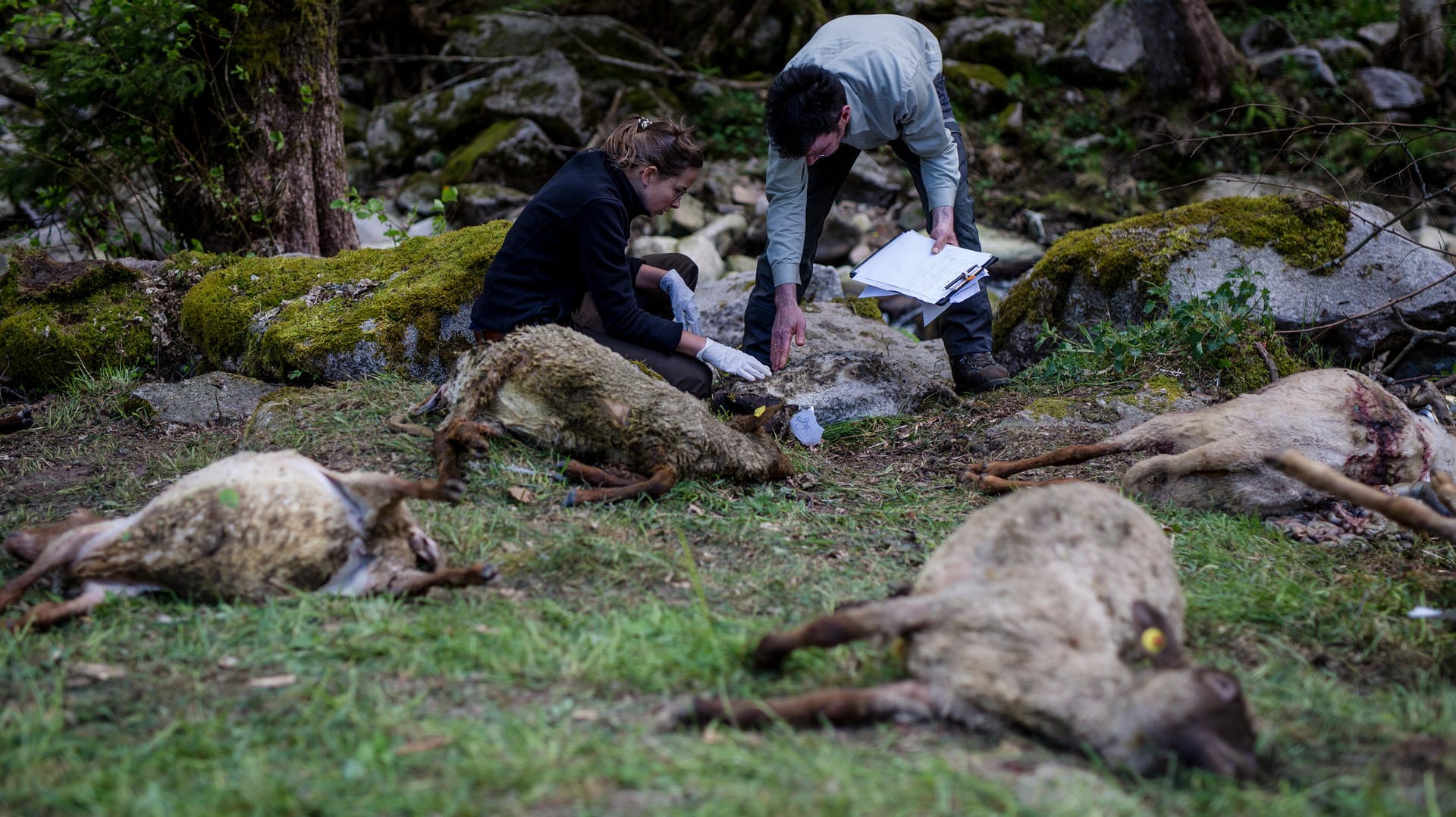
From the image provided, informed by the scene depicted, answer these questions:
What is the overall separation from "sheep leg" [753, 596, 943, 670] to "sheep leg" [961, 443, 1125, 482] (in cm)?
203

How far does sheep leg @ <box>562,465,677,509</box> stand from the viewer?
378cm

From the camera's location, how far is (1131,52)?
12383 millimetres

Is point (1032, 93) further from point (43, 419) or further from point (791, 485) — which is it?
point (43, 419)

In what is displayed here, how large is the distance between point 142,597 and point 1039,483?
128 inches

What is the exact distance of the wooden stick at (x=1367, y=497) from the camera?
2639mm

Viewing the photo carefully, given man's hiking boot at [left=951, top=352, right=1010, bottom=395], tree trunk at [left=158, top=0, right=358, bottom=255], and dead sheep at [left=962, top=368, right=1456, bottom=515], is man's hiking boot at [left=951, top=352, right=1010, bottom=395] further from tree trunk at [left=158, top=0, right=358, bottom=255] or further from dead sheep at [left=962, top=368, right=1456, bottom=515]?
tree trunk at [left=158, top=0, right=358, bottom=255]

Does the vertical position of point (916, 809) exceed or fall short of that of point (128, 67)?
it falls short

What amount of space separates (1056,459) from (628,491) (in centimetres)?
184

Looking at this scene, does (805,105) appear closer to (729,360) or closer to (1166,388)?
(729,360)

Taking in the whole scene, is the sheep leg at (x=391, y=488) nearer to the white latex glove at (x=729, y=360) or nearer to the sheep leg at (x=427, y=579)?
the sheep leg at (x=427, y=579)

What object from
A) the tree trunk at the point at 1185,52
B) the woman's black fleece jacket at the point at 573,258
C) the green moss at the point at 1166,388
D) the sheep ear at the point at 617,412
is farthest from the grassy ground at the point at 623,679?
the tree trunk at the point at 1185,52

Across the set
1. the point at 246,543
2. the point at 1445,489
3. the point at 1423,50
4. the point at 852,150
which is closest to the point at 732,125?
the point at 852,150

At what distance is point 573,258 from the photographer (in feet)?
16.4

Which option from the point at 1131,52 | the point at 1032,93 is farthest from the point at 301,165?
the point at 1131,52
